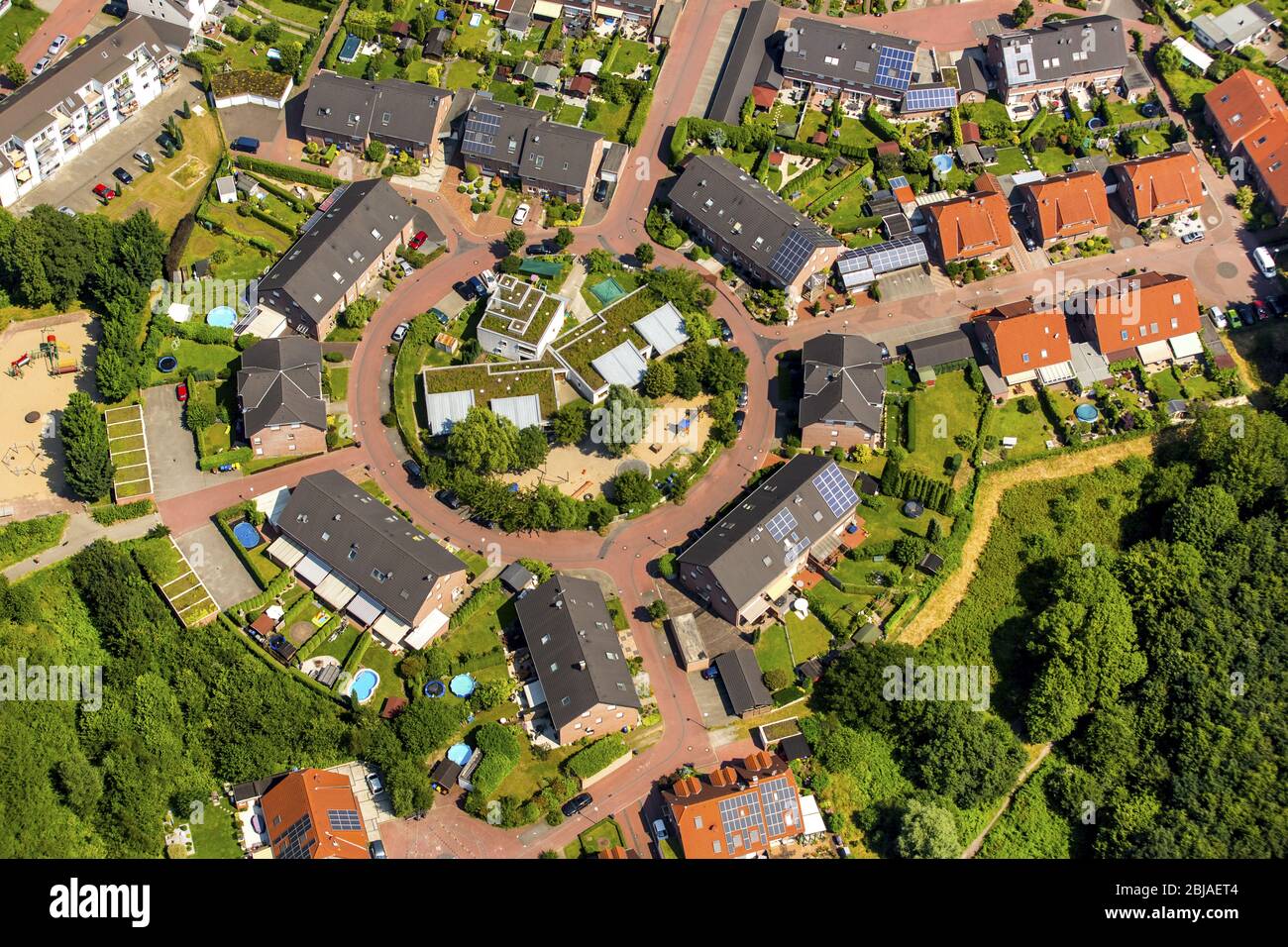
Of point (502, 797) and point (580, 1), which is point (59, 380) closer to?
point (502, 797)

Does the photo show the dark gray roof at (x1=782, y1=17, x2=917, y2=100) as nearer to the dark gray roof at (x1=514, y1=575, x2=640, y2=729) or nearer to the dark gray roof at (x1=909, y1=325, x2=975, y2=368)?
the dark gray roof at (x1=909, y1=325, x2=975, y2=368)

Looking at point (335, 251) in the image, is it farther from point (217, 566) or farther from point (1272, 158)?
point (1272, 158)

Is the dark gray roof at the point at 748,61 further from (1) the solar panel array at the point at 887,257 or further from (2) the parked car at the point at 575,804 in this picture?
(2) the parked car at the point at 575,804

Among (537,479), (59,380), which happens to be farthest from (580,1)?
(59,380)

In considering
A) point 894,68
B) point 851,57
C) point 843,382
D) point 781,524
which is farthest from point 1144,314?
point 781,524

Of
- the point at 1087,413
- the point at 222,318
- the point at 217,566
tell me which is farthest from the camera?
the point at 222,318

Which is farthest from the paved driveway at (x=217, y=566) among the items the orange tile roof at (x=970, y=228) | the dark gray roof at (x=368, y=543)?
the orange tile roof at (x=970, y=228)
